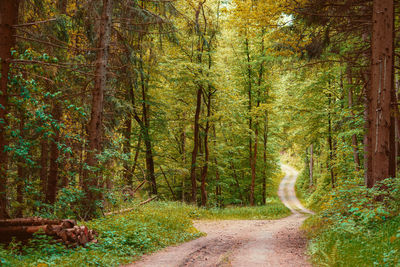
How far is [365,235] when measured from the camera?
6613 millimetres

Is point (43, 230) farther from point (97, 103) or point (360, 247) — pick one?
point (360, 247)

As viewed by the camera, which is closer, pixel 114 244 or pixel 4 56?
pixel 4 56

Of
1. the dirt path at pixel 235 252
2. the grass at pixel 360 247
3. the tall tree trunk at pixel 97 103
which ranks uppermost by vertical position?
the tall tree trunk at pixel 97 103

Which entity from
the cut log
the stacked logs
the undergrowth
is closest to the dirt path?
the undergrowth

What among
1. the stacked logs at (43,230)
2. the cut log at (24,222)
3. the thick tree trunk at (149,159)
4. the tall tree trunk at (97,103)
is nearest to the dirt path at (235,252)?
the stacked logs at (43,230)

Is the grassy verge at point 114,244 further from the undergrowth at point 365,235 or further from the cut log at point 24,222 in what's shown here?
the undergrowth at point 365,235

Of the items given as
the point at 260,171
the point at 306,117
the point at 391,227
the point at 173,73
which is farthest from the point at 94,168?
the point at 260,171

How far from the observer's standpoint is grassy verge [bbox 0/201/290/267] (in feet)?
19.3

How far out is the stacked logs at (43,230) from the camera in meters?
6.61

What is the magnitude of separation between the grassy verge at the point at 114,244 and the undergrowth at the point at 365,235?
4.55 metres

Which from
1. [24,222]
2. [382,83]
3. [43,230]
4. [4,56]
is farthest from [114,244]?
[382,83]

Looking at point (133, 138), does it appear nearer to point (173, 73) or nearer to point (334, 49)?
point (173, 73)

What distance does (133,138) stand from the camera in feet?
66.5

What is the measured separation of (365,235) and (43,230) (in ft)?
23.7
